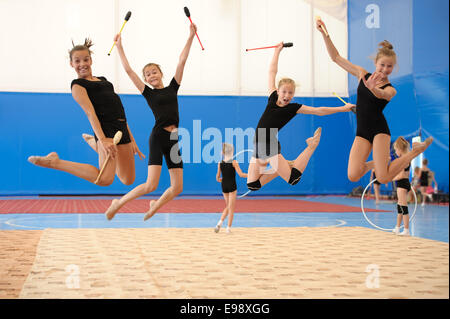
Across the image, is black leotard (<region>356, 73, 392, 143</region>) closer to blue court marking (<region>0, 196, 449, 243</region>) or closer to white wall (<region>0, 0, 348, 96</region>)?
white wall (<region>0, 0, 348, 96</region>)

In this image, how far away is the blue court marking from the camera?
13852mm

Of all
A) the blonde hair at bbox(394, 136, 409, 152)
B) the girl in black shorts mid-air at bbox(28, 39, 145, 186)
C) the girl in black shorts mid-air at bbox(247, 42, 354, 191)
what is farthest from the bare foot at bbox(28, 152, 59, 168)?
the blonde hair at bbox(394, 136, 409, 152)

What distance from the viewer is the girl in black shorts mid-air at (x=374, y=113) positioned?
5117 mm

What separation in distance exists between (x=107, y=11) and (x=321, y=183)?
16.3 meters

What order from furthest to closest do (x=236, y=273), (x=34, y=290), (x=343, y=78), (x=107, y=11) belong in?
1. (x=343, y=78)
2. (x=107, y=11)
3. (x=236, y=273)
4. (x=34, y=290)

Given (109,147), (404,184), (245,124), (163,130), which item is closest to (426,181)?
(404,184)

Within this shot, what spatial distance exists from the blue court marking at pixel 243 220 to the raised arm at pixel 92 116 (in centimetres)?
891

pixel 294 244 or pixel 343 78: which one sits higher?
pixel 343 78

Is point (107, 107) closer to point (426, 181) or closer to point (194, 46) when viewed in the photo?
point (426, 181)

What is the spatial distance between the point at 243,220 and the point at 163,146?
10787 mm
